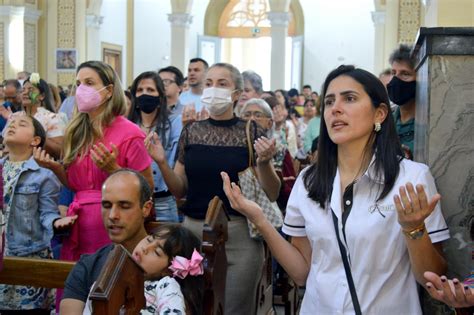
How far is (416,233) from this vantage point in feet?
7.33

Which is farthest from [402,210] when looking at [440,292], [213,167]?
[213,167]

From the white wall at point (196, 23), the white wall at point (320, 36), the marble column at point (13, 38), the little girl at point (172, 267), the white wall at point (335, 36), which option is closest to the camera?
the little girl at point (172, 267)

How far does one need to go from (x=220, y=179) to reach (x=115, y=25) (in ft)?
56.9

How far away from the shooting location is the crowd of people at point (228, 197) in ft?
7.78

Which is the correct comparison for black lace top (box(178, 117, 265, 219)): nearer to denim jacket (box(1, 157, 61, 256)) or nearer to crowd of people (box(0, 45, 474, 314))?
crowd of people (box(0, 45, 474, 314))

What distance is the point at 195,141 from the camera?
13.3ft

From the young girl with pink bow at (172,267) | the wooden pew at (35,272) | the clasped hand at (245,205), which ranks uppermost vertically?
the clasped hand at (245,205)

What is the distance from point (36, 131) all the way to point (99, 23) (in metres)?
14.7

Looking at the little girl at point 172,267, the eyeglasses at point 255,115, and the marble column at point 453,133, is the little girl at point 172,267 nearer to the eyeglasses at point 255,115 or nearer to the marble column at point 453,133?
the marble column at point 453,133

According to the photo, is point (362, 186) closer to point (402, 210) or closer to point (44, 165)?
point (402, 210)

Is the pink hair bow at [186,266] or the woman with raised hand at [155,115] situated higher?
the woman with raised hand at [155,115]

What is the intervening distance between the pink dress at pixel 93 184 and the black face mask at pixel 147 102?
0.65 meters

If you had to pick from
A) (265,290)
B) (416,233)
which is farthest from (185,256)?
(265,290)

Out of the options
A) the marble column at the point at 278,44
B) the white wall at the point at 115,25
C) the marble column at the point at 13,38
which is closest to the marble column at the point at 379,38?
the marble column at the point at 278,44
